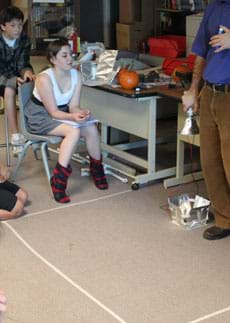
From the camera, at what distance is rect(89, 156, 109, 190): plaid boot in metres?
4.16

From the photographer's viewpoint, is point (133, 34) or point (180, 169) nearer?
point (180, 169)

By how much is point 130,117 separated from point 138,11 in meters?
2.78

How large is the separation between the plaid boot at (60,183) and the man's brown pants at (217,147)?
100 cm

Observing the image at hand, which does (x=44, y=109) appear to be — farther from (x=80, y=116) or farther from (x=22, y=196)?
(x=22, y=196)

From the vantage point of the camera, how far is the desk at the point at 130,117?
4027 mm

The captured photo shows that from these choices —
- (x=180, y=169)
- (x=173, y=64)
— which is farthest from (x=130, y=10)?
(x=180, y=169)

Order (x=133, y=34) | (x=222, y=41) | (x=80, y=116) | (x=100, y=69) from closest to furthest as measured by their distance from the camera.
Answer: (x=222, y=41) < (x=80, y=116) < (x=100, y=69) < (x=133, y=34)

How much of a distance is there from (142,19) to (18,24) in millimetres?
2381

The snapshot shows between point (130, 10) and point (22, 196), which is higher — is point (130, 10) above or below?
above

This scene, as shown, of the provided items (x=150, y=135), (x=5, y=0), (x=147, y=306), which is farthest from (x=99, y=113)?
(x=5, y=0)

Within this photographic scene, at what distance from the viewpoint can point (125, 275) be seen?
2.98 m

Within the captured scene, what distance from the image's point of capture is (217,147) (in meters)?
3.26

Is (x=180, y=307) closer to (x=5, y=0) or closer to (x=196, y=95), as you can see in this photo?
(x=196, y=95)

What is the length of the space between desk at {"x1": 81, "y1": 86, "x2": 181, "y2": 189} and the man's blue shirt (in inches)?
26.0
